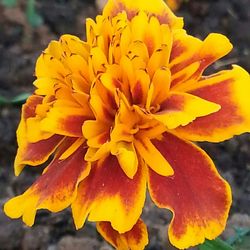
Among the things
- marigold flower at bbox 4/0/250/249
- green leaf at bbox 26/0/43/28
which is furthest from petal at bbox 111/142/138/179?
green leaf at bbox 26/0/43/28

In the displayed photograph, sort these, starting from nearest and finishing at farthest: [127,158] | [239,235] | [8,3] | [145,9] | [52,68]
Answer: [127,158]
[52,68]
[145,9]
[239,235]
[8,3]

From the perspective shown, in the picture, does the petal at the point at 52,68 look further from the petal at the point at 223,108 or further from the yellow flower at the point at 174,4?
the yellow flower at the point at 174,4

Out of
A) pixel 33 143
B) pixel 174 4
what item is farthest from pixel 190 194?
pixel 174 4

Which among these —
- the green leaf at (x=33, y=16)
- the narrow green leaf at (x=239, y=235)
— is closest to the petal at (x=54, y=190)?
the narrow green leaf at (x=239, y=235)

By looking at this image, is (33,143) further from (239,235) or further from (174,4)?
(174,4)

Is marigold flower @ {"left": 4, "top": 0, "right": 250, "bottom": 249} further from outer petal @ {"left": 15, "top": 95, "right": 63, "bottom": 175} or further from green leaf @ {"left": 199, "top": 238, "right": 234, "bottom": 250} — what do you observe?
green leaf @ {"left": 199, "top": 238, "right": 234, "bottom": 250}
